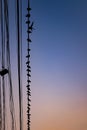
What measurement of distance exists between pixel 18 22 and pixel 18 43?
74 cm

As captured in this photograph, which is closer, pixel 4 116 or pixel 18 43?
pixel 18 43

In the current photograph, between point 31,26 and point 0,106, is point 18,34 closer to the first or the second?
point 31,26

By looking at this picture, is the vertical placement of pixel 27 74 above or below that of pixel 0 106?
above

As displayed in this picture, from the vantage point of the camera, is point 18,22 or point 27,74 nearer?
point 18,22

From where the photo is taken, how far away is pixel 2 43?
10.9 m

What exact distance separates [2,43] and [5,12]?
1.62 m

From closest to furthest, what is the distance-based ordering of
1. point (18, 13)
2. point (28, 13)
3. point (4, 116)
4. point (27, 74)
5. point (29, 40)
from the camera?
point (18, 13) < point (28, 13) < point (29, 40) < point (27, 74) < point (4, 116)

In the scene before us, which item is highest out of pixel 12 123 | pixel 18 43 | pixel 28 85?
pixel 18 43

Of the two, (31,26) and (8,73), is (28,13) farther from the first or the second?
(8,73)

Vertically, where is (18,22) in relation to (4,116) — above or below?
above

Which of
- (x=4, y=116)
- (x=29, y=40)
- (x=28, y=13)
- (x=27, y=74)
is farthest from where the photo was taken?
(x=4, y=116)

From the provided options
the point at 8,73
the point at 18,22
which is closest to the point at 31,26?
the point at 18,22

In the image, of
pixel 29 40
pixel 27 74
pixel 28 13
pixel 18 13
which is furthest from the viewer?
pixel 27 74

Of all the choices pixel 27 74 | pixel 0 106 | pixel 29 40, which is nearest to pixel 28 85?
pixel 27 74
